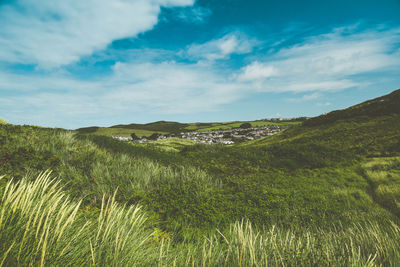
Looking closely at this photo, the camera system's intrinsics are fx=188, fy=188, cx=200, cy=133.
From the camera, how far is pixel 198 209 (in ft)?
18.0

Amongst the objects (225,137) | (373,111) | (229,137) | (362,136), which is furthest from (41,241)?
(225,137)

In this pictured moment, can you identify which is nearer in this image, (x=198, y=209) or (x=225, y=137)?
(x=198, y=209)

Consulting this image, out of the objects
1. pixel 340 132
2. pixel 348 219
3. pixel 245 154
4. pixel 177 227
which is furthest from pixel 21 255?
pixel 340 132

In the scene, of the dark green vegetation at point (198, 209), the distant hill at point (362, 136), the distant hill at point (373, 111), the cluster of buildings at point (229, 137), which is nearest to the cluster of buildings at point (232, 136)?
the cluster of buildings at point (229, 137)

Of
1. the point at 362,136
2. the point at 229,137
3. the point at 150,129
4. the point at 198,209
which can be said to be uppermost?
the point at 150,129

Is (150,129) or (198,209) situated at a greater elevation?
(150,129)

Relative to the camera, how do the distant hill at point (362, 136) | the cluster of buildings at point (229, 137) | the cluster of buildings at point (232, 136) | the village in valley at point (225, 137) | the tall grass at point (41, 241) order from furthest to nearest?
the cluster of buildings at point (232, 136) < the village in valley at point (225, 137) < the cluster of buildings at point (229, 137) < the distant hill at point (362, 136) < the tall grass at point (41, 241)

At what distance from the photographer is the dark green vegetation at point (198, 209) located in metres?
1.66

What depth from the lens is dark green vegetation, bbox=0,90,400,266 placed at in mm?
1655

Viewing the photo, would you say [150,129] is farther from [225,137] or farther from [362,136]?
[362,136]

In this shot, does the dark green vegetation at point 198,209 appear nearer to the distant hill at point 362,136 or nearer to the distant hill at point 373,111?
the distant hill at point 362,136

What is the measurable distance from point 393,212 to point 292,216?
3.90 metres

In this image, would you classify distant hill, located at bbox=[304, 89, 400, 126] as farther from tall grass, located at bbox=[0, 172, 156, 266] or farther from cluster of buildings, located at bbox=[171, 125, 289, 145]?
tall grass, located at bbox=[0, 172, 156, 266]

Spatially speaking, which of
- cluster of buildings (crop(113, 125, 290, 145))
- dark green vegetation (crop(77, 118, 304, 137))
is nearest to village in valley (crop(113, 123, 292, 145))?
cluster of buildings (crop(113, 125, 290, 145))
